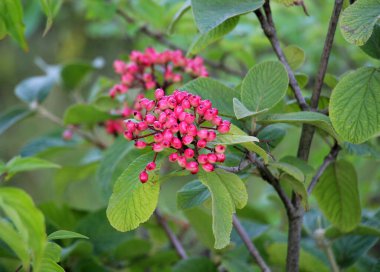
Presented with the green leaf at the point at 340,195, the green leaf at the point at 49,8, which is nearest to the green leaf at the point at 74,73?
the green leaf at the point at 49,8

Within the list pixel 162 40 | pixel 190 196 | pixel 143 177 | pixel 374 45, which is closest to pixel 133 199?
pixel 143 177

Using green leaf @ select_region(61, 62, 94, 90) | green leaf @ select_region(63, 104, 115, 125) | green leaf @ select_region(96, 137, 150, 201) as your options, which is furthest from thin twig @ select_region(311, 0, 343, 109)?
green leaf @ select_region(61, 62, 94, 90)

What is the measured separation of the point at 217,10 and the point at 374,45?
0.63ft

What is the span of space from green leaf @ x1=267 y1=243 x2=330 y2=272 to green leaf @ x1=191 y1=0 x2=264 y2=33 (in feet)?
1.37

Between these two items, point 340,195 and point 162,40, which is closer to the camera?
point 340,195

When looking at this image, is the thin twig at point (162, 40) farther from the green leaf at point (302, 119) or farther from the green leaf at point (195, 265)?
the green leaf at point (302, 119)

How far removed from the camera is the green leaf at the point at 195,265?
97 centimetres

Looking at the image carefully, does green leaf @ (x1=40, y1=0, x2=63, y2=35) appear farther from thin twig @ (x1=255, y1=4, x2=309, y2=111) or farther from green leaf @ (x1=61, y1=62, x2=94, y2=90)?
green leaf @ (x1=61, y1=62, x2=94, y2=90)

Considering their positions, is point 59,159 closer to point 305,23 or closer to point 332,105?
point 305,23

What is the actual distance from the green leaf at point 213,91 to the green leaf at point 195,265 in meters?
0.36

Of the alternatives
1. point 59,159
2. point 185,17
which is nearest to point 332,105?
point 185,17

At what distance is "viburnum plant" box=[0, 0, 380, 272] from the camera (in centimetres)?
62

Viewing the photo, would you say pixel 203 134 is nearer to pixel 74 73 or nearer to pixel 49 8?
pixel 49 8

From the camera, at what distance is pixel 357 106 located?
680 millimetres
